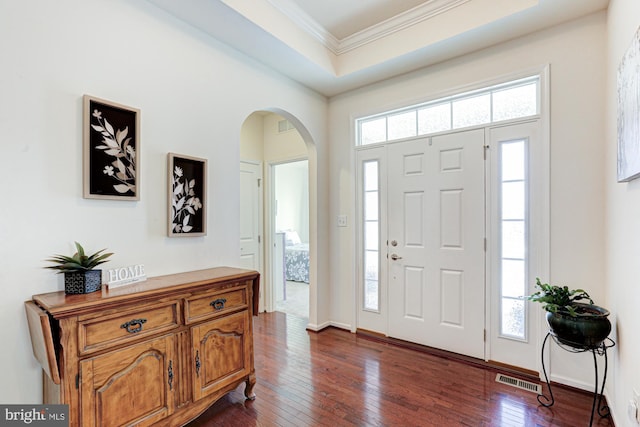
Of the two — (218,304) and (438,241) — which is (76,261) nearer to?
(218,304)

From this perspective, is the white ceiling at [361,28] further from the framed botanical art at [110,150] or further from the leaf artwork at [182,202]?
the leaf artwork at [182,202]

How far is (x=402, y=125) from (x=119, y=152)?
2.63 metres

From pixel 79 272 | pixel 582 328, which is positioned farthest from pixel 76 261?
pixel 582 328

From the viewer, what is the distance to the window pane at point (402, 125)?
3295mm

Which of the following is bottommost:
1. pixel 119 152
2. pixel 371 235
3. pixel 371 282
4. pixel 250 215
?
pixel 371 282

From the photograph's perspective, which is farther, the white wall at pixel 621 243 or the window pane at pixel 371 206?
the window pane at pixel 371 206

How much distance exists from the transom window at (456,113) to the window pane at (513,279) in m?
1.26

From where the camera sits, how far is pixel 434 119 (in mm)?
3160

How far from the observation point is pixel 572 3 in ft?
7.31

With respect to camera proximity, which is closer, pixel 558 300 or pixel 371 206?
Result: pixel 558 300

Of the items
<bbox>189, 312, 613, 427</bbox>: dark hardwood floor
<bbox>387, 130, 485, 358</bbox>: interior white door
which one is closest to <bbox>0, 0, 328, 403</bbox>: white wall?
<bbox>189, 312, 613, 427</bbox>: dark hardwood floor

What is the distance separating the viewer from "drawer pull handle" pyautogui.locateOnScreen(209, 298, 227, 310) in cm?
207

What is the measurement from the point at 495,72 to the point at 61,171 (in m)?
3.32

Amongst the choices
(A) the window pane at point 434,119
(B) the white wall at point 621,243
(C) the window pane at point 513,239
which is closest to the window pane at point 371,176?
(A) the window pane at point 434,119
